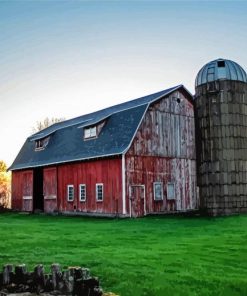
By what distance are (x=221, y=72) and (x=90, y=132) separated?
402 inches

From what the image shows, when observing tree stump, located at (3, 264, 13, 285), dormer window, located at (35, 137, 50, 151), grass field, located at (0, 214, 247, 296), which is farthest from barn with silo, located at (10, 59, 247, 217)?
tree stump, located at (3, 264, 13, 285)

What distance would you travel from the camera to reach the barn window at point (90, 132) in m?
30.0

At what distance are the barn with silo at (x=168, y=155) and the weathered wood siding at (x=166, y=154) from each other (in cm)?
6

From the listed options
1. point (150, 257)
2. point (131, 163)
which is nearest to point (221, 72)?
point (131, 163)

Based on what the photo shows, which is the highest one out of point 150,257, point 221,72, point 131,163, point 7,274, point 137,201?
point 221,72

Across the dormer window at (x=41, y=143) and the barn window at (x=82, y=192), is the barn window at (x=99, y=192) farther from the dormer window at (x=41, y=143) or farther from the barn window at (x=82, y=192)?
the dormer window at (x=41, y=143)

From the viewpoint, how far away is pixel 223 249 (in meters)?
11.8

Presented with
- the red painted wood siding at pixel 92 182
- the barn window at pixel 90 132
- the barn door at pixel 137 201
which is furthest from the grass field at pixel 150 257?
the barn window at pixel 90 132

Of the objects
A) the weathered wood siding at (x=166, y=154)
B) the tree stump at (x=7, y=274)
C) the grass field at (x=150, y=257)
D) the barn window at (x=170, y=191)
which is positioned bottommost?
the grass field at (x=150, y=257)

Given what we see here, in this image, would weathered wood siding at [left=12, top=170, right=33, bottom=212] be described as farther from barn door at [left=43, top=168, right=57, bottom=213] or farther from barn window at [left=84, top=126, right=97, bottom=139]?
barn window at [left=84, top=126, right=97, bottom=139]

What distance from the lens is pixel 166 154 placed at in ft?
94.3

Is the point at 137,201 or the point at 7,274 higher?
the point at 137,201

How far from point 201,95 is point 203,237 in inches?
666

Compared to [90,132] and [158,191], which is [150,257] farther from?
[90,132]
